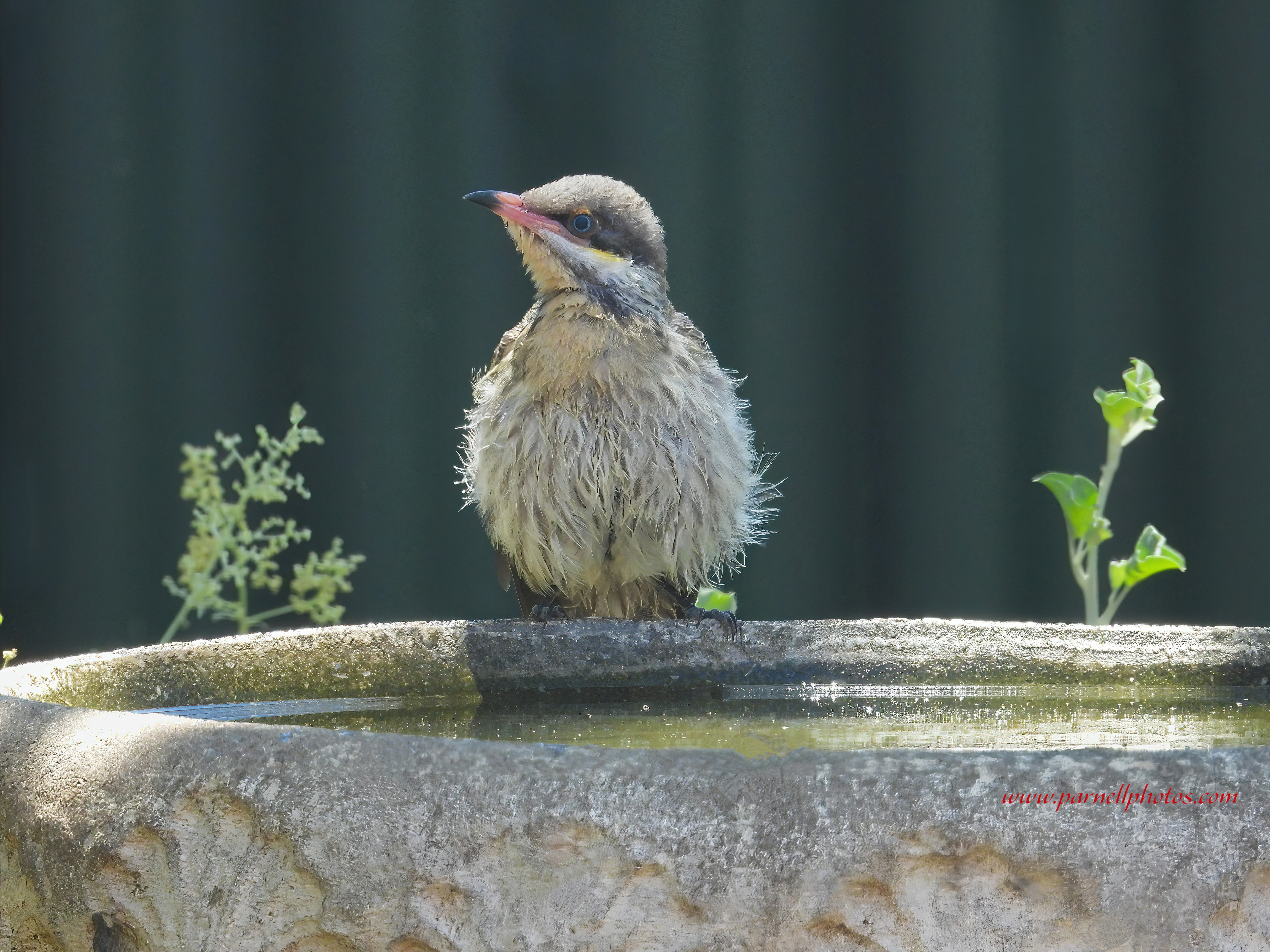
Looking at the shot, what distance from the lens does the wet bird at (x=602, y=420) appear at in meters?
2.36

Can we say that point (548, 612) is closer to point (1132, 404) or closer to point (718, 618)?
point (718, 618)

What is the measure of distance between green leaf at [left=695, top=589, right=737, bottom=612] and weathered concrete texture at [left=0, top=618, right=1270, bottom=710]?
28.9 inches

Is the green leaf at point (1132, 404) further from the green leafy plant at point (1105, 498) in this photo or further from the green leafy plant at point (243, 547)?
the green leafy plant at point (243, 547)

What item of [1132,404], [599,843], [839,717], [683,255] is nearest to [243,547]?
[683,255]

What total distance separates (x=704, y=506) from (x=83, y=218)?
6.01 ft

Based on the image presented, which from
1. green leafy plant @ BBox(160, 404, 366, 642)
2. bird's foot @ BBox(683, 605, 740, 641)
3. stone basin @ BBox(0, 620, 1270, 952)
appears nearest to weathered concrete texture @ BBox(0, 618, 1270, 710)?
bird's foot @ BBox(683, 605, 740, 641)

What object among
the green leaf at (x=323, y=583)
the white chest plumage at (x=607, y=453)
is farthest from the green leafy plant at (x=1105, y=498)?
the green leaf at (x=323, y=583)

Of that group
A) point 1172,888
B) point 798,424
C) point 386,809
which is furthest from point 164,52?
point 1172,888

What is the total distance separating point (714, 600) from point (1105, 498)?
770 millimetres

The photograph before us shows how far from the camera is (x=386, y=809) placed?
86 cm

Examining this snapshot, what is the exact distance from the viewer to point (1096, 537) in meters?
2.56

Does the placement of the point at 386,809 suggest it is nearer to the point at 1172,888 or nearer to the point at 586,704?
the point at 1172,888

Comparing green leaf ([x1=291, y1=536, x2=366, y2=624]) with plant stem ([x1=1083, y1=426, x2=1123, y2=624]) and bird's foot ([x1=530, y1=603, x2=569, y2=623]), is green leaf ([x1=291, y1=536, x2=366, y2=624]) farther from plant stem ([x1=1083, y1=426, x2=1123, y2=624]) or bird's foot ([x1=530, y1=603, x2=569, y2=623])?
plant stem ([x1=1083, y1=426, x2=1123, y2=624])

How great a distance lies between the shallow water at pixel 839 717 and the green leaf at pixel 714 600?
2.68 ft
